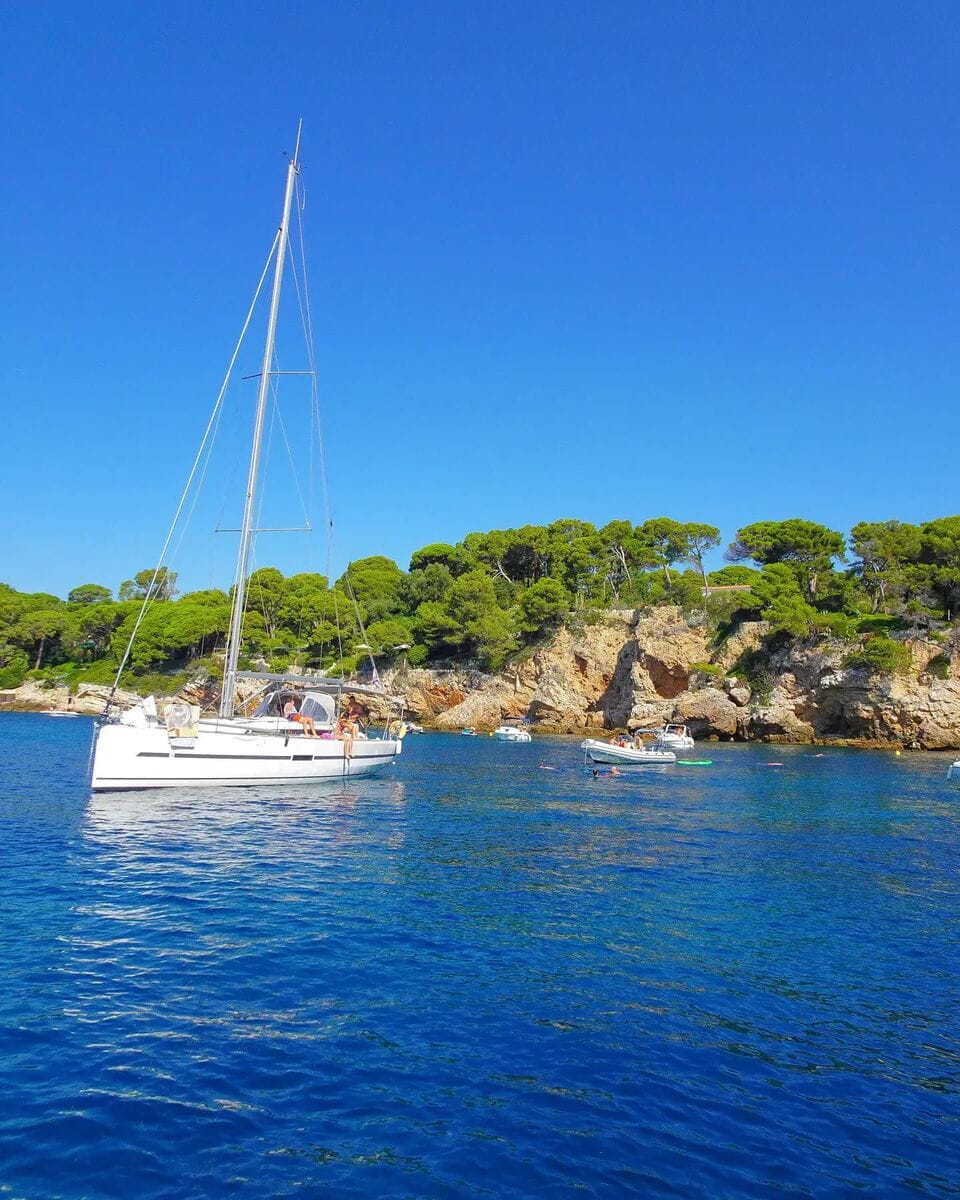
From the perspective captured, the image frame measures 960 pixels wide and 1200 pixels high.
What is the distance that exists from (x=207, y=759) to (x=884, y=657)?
5166cm

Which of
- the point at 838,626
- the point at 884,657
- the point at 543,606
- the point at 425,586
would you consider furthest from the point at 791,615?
the point at 425,586

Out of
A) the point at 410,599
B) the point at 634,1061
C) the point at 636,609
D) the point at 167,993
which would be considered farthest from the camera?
the point at 410,599

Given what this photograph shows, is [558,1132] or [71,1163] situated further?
[558,1132]

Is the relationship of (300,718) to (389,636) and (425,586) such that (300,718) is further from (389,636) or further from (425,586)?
(425,586)

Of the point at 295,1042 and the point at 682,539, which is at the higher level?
the point at 682,539

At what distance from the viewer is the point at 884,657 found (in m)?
60.3

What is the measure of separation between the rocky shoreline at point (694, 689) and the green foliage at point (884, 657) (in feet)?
2.24

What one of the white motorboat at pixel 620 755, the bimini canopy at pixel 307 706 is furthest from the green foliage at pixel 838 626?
the bimini canopy at pixel 307 706

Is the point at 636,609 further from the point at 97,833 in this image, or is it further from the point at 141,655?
the point at 97,833

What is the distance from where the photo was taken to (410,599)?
99.1 meters

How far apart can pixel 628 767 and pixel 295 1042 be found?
35788 millimetres

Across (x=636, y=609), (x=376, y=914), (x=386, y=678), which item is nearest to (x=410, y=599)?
(x=386, y=678)

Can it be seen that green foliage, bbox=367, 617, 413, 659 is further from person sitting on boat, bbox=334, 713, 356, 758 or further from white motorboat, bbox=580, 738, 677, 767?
person sitting on boat, bbox=334, 713, 356, 758

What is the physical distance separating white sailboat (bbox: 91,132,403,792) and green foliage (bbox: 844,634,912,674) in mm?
42166
